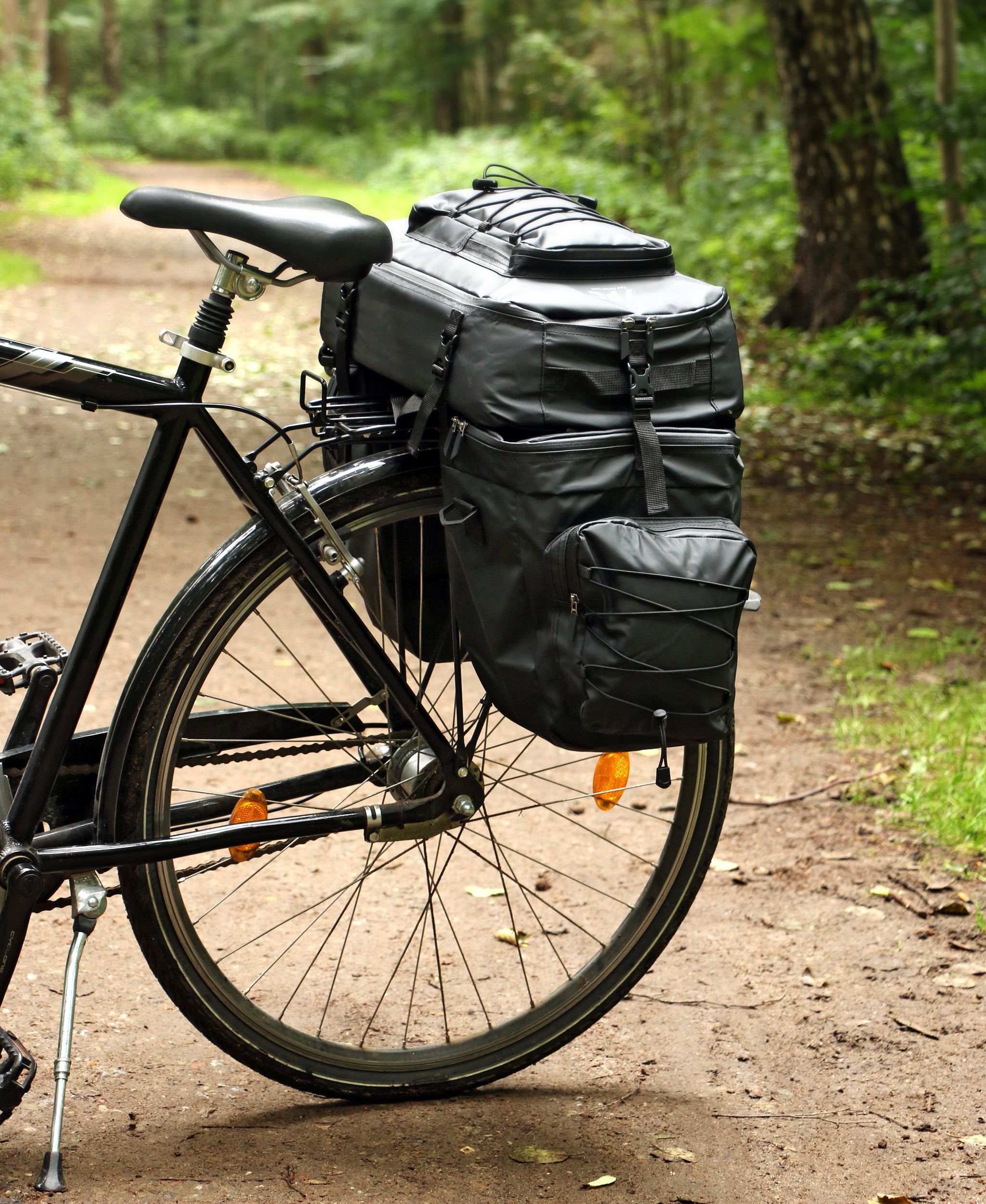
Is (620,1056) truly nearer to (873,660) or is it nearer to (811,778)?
(811,778)

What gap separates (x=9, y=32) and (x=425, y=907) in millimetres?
25943

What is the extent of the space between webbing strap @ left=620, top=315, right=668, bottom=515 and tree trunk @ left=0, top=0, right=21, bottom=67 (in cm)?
2499

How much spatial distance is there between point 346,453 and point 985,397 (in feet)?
20.7

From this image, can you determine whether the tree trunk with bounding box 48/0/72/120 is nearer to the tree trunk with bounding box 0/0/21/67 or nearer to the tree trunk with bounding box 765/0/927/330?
the tree trunk with bounding box 0/0/21/67

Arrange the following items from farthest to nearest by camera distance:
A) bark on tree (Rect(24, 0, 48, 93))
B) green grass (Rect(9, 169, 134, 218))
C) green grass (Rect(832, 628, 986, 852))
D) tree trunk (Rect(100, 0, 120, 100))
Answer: tree trunk (Rect(100, 0, 120, 100)) → bark on tree (Rect(24, 0, 48, 93)) → green grass (Rect(9, 169, 134, 218)) → green grass (Rect(832, 628, 986, 852))

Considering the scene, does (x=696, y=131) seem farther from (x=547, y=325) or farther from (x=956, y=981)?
(x=547, y=325)

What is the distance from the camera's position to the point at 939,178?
10422 mm

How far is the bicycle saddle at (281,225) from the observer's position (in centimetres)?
184

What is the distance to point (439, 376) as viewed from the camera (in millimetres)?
1878

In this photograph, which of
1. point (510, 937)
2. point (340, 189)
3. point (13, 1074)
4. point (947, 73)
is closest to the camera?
point (13, 1074)

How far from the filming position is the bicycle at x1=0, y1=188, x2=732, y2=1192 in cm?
195


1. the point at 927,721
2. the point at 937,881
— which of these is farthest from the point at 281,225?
the point at 927,721

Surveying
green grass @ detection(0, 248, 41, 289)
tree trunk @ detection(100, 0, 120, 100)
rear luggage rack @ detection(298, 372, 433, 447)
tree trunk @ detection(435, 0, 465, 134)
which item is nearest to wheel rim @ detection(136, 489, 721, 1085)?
rear luggage rack @ detection(298, 372, 433, 447)

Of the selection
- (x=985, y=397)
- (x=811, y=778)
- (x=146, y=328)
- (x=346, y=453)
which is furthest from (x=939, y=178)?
(x=346, y=453)
